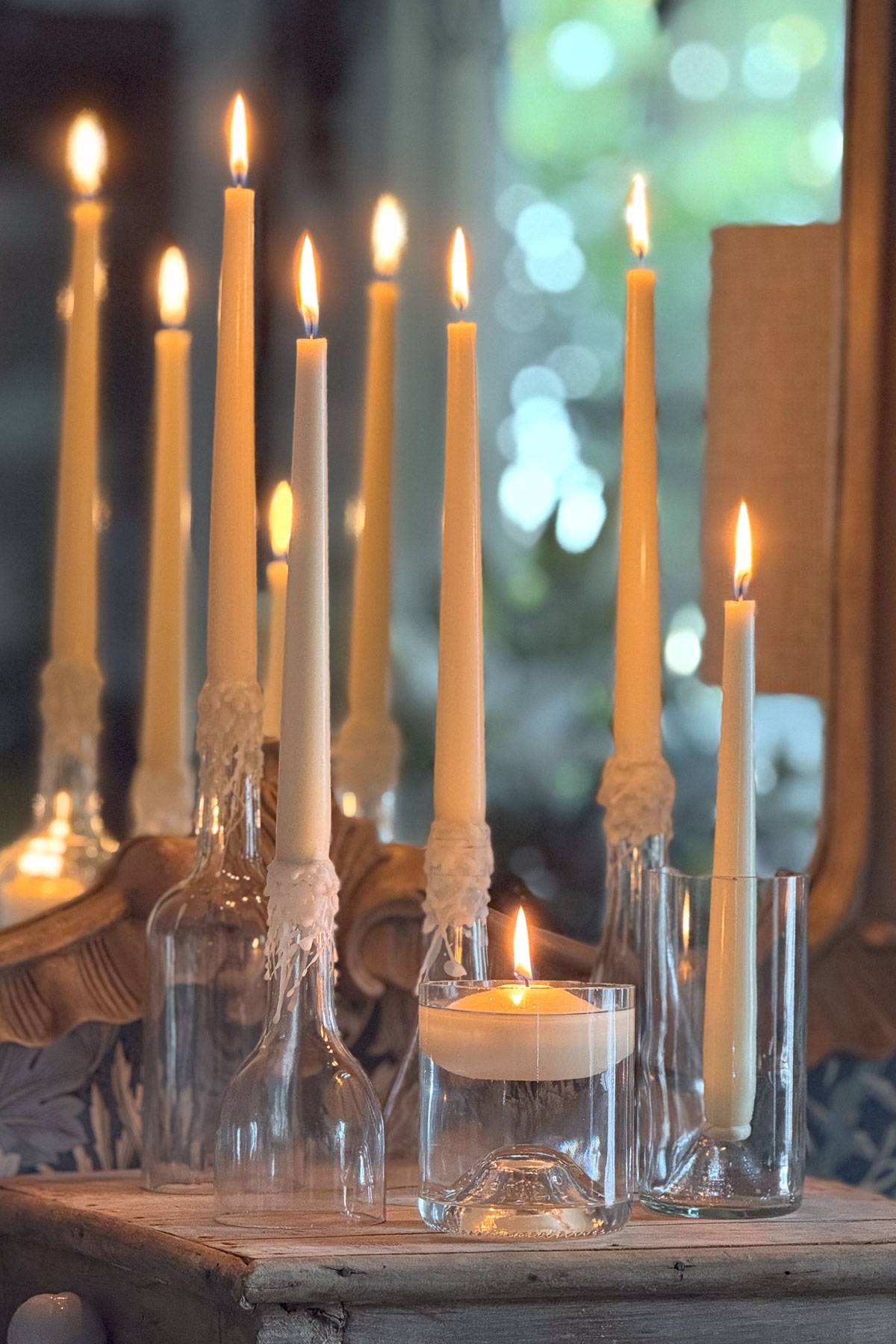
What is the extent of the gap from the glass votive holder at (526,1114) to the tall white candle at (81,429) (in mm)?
A: 263

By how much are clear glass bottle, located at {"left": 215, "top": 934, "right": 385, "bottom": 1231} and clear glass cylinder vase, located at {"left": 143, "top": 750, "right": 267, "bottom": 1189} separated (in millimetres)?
78

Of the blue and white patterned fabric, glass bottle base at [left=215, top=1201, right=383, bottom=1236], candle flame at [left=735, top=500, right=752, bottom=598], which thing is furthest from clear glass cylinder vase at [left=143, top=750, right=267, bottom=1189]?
the blue and white patterned fabric

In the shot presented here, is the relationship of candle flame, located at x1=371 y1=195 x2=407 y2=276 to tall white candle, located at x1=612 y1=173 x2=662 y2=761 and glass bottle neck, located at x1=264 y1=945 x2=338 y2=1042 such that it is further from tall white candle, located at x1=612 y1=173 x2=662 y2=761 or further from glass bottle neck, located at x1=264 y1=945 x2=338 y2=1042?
glass bottle neck, located at x1=264 y1=945 x2=338 y2=1042

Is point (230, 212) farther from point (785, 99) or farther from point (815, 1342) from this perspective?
point (815, 1342)

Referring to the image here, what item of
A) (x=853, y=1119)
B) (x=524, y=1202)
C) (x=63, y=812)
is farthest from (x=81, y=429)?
(x=853, y=1119)

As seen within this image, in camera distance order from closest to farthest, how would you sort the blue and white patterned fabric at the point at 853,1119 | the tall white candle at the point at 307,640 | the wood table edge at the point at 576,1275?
the wood table edge at the point at 576,1275
the tall white candle at the point at 307,640
the blue and white patterned fabric at the point at 853,1119

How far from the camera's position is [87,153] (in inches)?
30.7

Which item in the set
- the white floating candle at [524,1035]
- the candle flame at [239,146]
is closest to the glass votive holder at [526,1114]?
the white floating candle at [524,1035]

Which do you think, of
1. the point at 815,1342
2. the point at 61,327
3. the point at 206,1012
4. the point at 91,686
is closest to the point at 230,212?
the point at 61,327

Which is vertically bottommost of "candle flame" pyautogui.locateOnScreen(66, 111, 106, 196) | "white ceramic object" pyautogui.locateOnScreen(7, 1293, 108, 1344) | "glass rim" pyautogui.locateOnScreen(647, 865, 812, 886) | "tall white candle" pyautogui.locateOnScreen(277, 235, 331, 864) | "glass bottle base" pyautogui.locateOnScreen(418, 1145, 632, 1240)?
"white ceramic object" pyautogui.locateOnScreen(7, 1293, 108, 1344)

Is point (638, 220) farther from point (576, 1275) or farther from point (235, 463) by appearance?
point (576, 1275)

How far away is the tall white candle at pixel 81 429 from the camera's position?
765mm

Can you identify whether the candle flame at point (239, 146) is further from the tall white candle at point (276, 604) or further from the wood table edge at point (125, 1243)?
the wood table edge at point (125, 1243)

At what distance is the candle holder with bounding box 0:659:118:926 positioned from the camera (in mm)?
746
